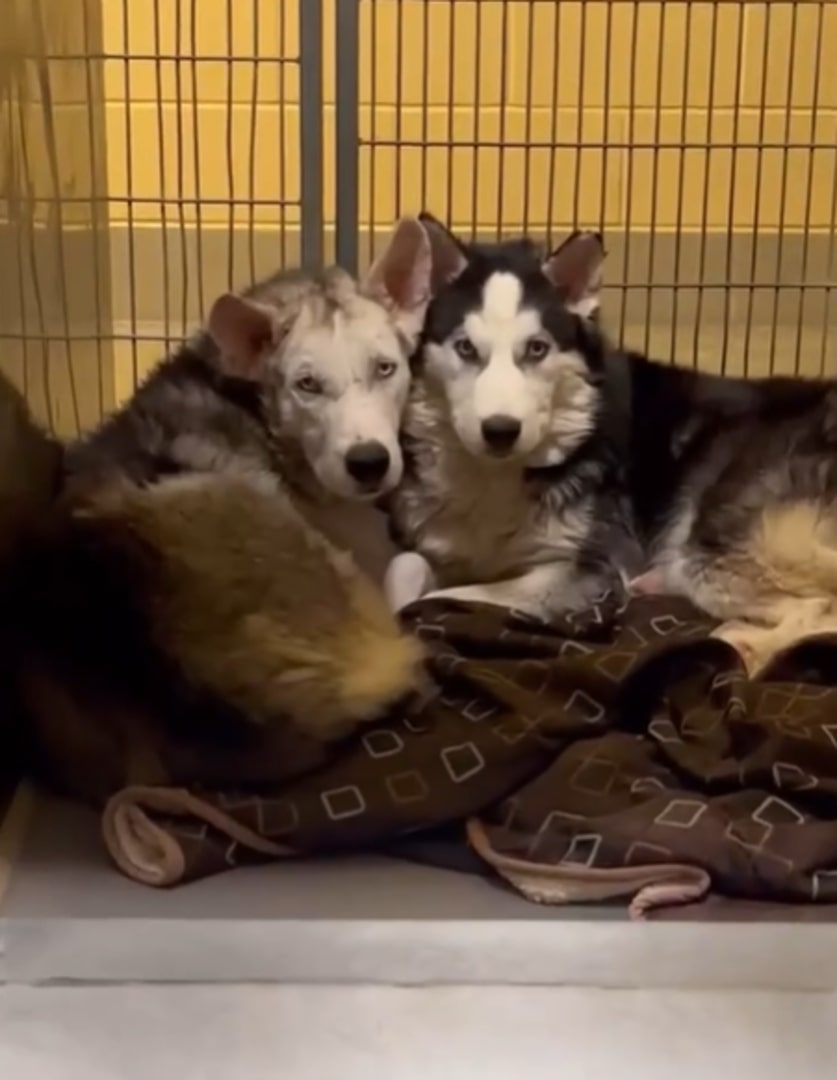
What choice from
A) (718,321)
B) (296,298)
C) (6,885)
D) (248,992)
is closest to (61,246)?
(296,298)

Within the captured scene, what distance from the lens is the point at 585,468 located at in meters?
2.27

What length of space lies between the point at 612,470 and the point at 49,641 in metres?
0.88

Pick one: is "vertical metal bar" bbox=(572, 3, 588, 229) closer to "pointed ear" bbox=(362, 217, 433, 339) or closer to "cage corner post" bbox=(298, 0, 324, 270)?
"cage corner post" bbox=(298, 0, 324, 270)

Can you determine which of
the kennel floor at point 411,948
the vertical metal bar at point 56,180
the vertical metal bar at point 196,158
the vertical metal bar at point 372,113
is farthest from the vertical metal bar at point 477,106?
the kennel floor at point 411,948

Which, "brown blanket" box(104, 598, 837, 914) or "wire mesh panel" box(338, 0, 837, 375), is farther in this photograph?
"wire mesh panel" box(338, 0, 837, 375)

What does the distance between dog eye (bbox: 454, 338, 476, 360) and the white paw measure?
1.02 feet

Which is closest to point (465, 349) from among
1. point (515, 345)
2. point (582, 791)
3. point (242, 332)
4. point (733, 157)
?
point (515, 345)

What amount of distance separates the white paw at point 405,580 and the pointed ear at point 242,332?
0.34 m

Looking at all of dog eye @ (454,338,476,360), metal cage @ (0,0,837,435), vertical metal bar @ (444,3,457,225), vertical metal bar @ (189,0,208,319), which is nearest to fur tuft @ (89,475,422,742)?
dog eye @ (454,338,476,360)

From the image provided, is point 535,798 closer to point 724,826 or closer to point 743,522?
point 724,826

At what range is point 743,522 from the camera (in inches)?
86.6

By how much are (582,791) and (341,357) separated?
670mm

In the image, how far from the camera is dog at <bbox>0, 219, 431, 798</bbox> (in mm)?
1757

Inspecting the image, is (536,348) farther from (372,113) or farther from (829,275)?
(829,275)
